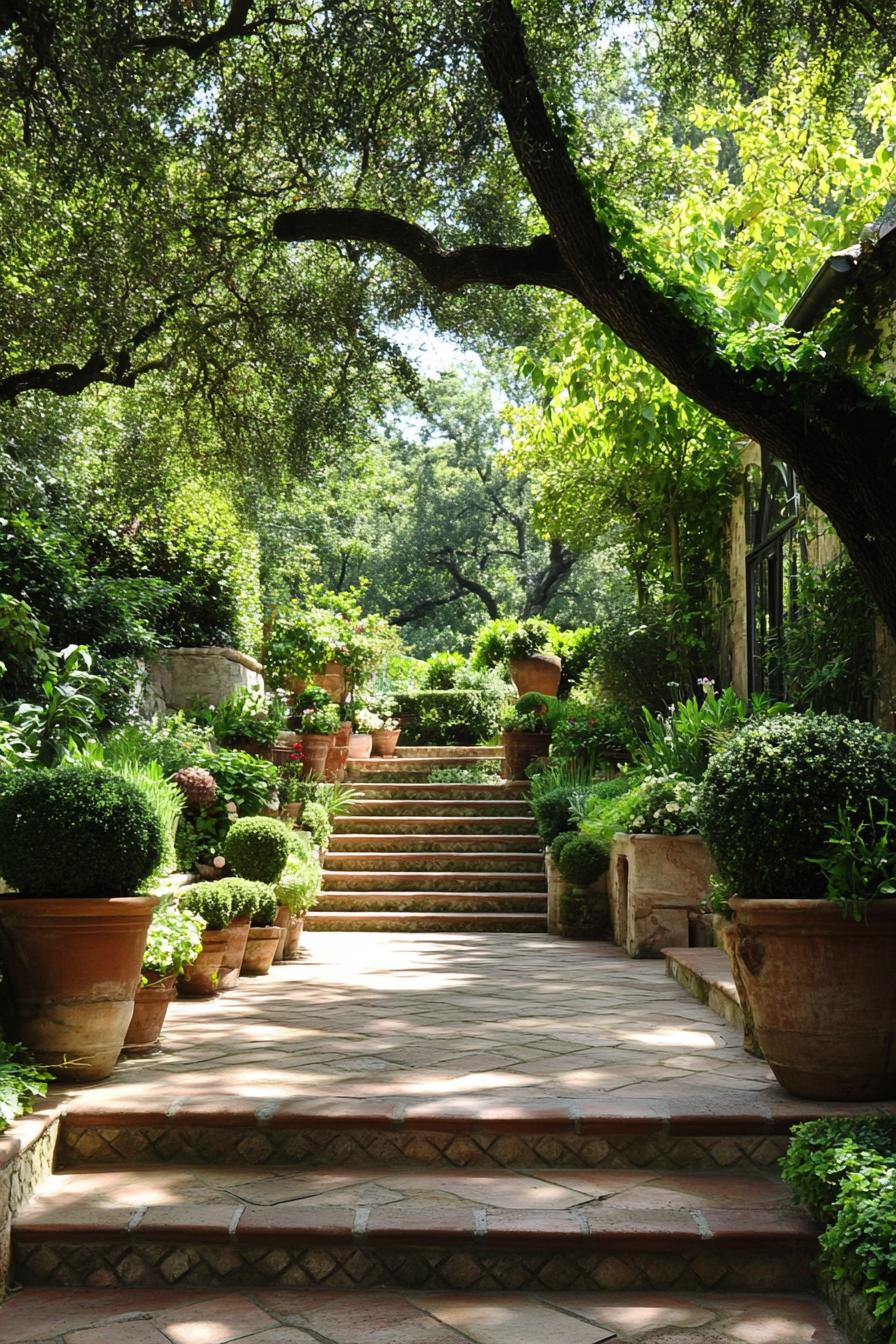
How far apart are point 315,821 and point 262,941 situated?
2766 mm

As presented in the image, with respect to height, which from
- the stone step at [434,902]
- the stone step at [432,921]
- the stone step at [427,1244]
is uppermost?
the stone step at [434,902]

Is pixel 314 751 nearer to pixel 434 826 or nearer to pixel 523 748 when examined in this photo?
pixel 434 826

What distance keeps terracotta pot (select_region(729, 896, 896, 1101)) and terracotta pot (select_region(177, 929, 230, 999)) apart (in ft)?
11.0

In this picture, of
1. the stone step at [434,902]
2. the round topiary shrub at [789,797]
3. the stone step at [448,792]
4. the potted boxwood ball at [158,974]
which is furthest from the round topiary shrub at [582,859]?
the round topiary shrub at [789,797]

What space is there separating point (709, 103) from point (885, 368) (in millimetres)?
2306

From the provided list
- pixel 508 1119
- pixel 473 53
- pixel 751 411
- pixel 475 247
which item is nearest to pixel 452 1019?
pixel 508 1119

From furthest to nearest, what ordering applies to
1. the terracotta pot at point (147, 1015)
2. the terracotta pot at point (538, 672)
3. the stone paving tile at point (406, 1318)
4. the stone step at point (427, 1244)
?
the terracotta pot at point (538, 672) → the terracotta pot at point (147, 1015) → the stone step at point (427, 1244) → the stone paving tile at point (406, 1318)

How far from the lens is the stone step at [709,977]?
5.48 meters

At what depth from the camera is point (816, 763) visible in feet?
13.3

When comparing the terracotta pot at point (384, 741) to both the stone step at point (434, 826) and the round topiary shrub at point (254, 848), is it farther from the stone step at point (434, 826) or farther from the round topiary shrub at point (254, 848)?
the round topiary shrub at point (254, 848)

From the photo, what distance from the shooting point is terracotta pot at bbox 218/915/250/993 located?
6.72m

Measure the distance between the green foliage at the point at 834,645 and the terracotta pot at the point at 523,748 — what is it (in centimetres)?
588

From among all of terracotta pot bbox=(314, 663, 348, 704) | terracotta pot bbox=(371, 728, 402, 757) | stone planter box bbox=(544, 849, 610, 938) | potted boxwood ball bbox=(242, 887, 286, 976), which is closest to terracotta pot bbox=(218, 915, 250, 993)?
potted boxwood ball bbox=(242, 887, 286, 976)

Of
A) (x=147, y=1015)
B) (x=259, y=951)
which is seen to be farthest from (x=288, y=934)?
(x=147, y=1015)
